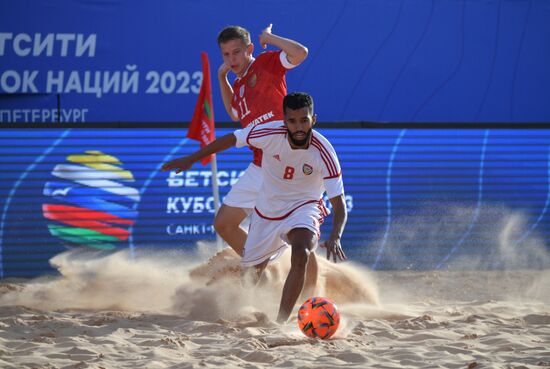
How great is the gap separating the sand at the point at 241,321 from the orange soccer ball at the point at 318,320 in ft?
0.32

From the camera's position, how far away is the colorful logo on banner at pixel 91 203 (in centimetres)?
1045

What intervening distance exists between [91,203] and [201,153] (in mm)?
4325

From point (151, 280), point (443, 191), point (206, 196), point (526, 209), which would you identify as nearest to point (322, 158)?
point (151, 280)

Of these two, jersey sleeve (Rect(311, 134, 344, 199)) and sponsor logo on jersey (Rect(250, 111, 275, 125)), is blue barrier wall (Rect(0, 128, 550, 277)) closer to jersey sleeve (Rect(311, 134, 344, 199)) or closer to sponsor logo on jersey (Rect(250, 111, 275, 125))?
sponsor logo on jersey (Rect(250, 111, 275, 125))

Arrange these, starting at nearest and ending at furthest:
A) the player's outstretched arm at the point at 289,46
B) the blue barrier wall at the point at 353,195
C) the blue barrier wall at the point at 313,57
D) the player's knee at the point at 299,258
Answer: the player's knee at the point at 299,258, the player's outstretched arm at the point at 289,46, the blue barrier wall at the point at 353,195, the blue barrier wall at the point at 313,57

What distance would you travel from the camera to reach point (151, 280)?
27.9 ft

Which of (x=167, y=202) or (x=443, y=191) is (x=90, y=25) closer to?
(x=167, y=202)

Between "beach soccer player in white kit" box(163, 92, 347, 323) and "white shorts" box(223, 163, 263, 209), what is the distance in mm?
278

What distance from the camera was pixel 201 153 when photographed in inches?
259

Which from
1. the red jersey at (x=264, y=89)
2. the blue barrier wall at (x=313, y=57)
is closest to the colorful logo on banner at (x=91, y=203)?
the blue barrier wall at (x=313, y=57)

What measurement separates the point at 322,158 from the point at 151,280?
2858 mm

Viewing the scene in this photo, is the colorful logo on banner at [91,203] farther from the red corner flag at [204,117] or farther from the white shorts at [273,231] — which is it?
the white shorts at [273,231]

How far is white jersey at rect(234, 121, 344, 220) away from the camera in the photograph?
645 cm

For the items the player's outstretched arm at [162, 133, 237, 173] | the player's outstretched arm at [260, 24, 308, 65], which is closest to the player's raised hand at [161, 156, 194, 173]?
the player's outstretched arm at [162, 133, 237, 173]
